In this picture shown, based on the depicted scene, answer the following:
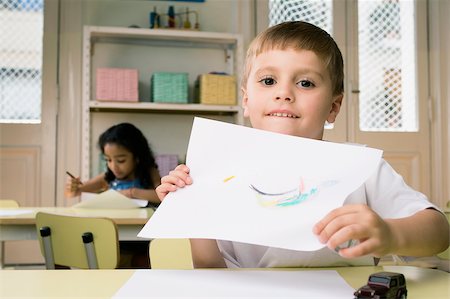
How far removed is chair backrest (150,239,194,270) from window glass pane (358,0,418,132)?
3.51 metres

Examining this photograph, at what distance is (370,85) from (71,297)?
410 cm

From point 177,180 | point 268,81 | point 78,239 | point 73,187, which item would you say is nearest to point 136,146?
point 73,187

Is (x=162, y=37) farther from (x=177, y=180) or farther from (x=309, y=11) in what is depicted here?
(x=177, y=180)

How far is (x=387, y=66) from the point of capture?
4410mm

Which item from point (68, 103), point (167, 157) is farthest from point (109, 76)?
point (167, 157)

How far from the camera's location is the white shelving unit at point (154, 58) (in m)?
3.69

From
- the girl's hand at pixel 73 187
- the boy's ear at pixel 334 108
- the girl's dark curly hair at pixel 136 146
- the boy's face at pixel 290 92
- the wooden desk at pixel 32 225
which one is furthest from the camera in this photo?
the girl's dark curly hair at pixel 136 146

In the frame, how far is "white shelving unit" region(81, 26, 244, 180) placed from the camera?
3686 mm

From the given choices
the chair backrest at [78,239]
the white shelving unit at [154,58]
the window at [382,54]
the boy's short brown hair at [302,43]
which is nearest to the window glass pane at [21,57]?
the white shelving unit at [154,58]

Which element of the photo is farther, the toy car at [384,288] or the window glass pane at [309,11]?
the window glass pane at [309,11]

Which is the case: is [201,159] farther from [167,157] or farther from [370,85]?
[370,85]

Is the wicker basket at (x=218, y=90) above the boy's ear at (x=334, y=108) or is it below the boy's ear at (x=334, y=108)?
above

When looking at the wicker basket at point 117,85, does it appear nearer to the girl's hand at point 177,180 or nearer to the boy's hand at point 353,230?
the girl's hand at point 177,180

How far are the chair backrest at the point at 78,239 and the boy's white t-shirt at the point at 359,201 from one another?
764 millimetres
